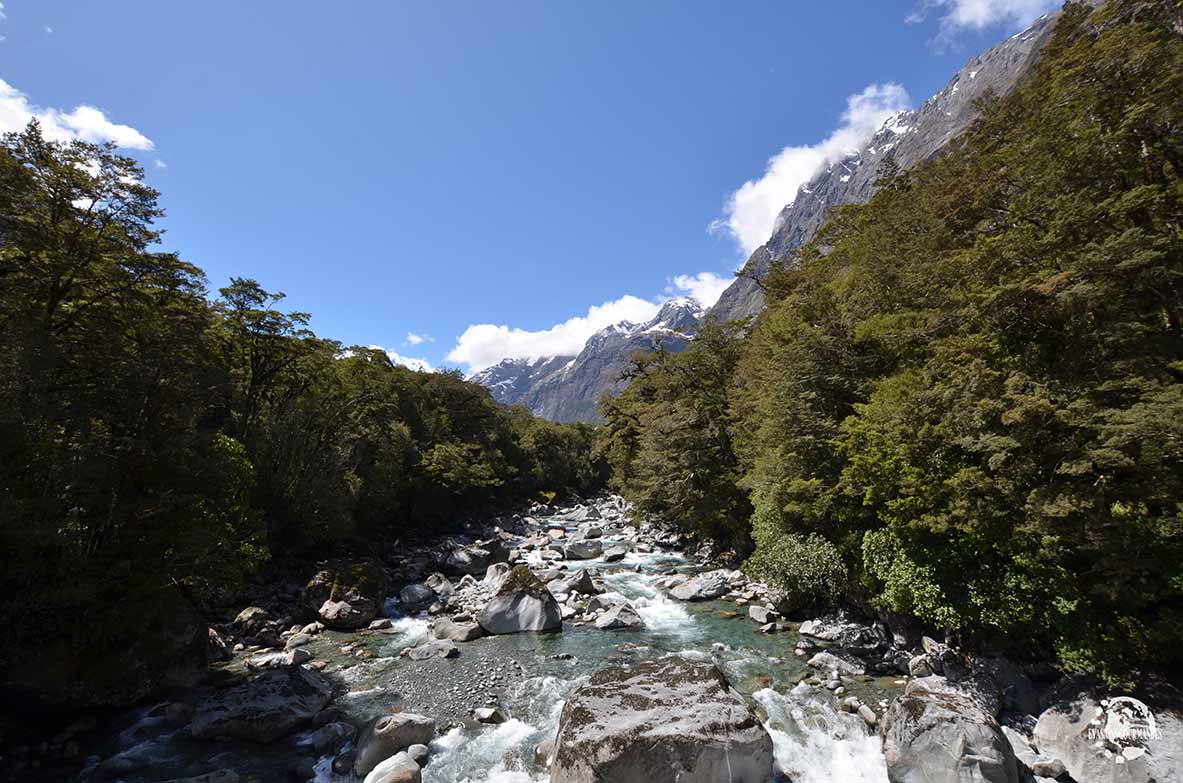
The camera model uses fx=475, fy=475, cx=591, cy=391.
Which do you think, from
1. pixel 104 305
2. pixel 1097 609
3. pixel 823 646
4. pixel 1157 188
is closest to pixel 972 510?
pixel 1097 609

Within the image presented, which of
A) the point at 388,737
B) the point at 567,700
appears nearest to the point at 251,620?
the point at 388,737

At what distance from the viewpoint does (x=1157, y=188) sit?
10.7 m

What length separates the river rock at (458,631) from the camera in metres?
17.1

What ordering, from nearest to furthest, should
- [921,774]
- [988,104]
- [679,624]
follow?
[921,774] < [679,624] < [988,104]

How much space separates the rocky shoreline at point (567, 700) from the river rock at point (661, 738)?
1.3 inches

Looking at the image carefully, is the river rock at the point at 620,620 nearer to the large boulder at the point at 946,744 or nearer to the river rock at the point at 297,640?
the large boulder at the point at 946,744

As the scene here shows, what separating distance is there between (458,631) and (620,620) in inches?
236

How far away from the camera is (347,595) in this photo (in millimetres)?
19234

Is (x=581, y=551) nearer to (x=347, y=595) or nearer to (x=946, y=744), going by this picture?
(x=347, y=595)

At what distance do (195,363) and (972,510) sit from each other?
23444 mm

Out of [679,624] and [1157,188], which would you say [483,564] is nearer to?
[679,624]

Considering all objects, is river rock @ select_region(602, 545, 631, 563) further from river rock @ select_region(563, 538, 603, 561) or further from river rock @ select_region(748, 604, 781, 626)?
river rock @ select_region(748, 604, 781, 626)

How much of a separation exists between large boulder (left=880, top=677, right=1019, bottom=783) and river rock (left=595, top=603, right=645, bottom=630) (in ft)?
31.3

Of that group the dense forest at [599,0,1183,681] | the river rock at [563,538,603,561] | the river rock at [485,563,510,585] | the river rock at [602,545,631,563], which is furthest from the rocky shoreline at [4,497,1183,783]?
the river rock at [563,538,603,561]
